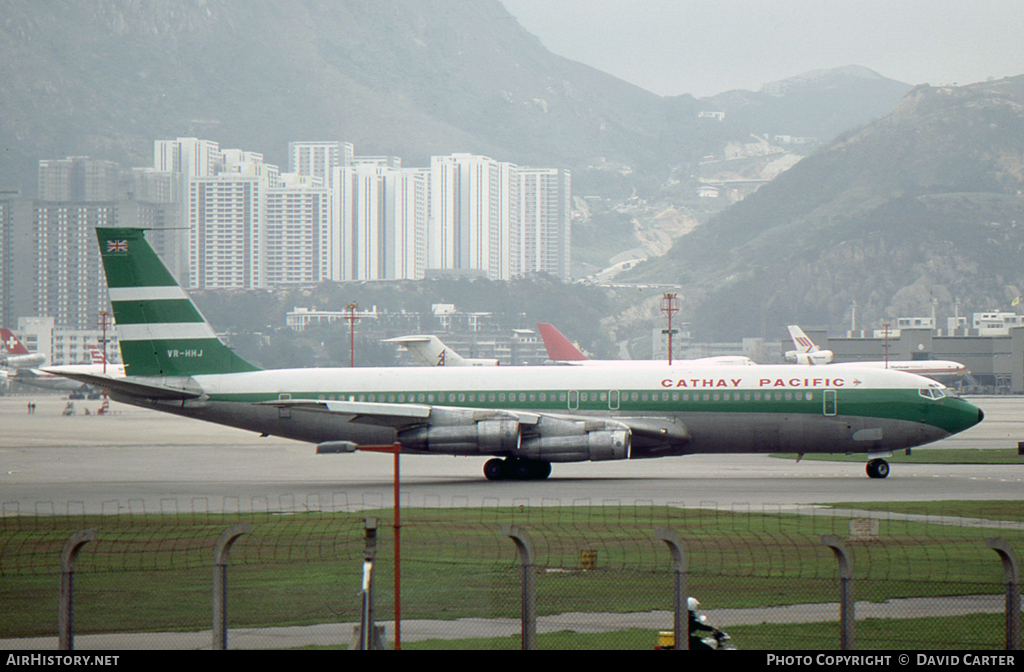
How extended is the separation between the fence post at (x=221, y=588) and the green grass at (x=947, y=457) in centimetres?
4190

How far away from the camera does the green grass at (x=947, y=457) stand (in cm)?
4972

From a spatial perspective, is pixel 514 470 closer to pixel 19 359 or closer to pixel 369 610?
pixel 369 610

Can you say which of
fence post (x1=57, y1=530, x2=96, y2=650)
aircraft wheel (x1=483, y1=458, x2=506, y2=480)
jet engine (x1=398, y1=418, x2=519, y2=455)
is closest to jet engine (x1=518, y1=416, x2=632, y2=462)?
jet engine (x1=398, y1=418, x2=519, y2=455)

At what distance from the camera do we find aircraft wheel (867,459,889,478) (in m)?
40.8

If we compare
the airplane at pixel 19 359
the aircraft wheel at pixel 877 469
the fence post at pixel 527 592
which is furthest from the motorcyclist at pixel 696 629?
the airplane at pixel 19 359

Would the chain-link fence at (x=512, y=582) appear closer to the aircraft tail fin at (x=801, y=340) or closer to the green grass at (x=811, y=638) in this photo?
the green grass at (x=811, y=638)

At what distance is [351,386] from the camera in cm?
4294

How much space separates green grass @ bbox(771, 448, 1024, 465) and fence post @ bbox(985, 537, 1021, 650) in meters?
38.7

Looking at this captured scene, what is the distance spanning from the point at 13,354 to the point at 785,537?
188094 mm

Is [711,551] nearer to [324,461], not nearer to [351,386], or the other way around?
[351,386]

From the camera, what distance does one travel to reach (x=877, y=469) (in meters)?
40.9

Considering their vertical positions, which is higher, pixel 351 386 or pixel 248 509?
pixel 351 386

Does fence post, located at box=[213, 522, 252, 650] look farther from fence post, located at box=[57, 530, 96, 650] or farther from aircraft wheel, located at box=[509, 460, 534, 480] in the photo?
aircraft wheel, located at box=[509, 460, 534, 480]

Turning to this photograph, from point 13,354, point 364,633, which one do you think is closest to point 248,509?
point 364,633
